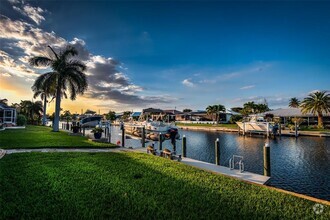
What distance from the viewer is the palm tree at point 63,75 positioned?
24.8 m

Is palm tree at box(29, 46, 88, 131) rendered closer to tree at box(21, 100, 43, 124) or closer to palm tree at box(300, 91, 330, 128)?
tree at box(21, 100, 43, 124)

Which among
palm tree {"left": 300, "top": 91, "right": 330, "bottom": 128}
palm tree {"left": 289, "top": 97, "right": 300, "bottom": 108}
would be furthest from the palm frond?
palm tree {"left": 289, "top": 97, "right": 300, "bottom": 108}

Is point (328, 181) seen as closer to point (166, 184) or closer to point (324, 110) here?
point (166, 184)

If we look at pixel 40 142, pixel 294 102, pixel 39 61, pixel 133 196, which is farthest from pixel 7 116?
pixel 294 102

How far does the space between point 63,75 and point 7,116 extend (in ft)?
43.9

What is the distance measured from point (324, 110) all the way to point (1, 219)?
5666 centimetres

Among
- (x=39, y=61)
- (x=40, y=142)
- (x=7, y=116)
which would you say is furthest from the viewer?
(x=7, y=116)

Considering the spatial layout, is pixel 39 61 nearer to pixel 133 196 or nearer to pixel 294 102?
pixel 133 196

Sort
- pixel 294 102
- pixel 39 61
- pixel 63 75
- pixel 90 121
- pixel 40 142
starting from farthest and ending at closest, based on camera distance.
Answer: pixel 294 102 → pixel 90 121 → pixel 63 75 → pixel 39 61 → pixel 40 142

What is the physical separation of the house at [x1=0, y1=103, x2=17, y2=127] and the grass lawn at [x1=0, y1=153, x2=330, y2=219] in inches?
1078

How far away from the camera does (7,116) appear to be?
3023 cm

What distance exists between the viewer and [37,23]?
16.6 meters

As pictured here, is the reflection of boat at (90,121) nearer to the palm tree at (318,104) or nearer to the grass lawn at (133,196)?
the grass lawn at (133,196)

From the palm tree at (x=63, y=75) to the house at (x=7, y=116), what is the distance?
952cm
